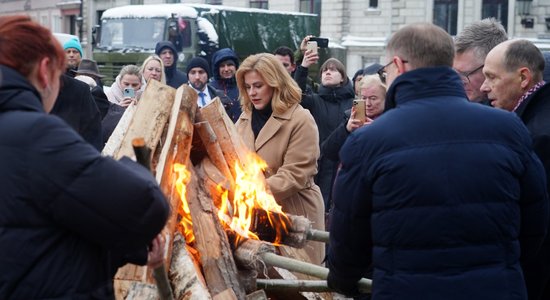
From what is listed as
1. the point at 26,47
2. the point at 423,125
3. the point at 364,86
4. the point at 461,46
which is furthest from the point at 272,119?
the point at 26,47

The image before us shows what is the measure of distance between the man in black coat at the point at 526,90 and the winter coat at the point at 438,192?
686 mm

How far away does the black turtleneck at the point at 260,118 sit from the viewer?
617 cm

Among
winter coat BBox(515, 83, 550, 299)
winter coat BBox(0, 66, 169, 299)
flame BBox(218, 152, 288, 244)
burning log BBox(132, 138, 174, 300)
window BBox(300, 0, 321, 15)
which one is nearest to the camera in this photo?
winter coat BBox(0, 66, 169, 299)

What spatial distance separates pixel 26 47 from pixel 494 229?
185cm

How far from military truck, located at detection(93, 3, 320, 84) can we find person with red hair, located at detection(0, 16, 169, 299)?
17094mm

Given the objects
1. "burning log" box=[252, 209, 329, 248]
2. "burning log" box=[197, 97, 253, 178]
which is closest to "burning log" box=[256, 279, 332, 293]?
"burning log" box=[252, 209, 329, 248]

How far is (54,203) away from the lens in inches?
113

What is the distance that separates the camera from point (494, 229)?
3.41m

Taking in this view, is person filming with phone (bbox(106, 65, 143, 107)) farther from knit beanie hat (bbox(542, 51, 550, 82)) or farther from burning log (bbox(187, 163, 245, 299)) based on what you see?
knit beanie hat (bbox(542, 51, 550, 82))

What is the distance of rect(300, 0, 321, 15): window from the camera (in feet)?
127

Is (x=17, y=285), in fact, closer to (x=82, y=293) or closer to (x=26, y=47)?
(x=82, y=293)

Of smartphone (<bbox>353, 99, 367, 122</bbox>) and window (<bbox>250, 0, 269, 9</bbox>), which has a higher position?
window (<bbox>250, 0, 269, 9</bbox>)

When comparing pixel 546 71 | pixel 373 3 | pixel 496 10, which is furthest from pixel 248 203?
pixel 373 3

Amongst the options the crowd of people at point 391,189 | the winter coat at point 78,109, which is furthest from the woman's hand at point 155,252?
the winter coat at point 78,109
